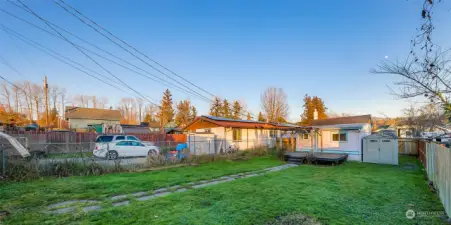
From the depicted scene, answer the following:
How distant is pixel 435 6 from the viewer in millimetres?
2469

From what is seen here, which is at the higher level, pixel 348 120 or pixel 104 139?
pixel 348 120

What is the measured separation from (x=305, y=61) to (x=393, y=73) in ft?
44.3

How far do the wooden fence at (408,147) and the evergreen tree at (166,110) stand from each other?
40.2m

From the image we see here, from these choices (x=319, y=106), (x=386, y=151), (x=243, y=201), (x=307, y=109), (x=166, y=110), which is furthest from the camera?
(x=166, y=110)

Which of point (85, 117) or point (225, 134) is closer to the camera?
point (225, 134)

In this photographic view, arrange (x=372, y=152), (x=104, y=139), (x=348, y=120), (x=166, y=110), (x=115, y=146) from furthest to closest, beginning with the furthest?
(x=166, y=110), (x=348, y=120), (x=104, y=139), (x=372, y=152), (x=115, y=146)

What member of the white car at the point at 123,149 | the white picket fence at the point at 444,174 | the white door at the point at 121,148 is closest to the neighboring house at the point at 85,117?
the white car at the point at 123,149

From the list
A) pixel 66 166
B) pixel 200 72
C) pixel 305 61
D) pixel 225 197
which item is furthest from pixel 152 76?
pixel 225 197

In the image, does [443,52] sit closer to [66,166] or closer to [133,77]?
[66,166]

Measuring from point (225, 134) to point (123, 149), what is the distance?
8364mm

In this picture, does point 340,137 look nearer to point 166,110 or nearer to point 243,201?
point 243,201

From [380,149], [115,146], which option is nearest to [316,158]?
[380,149]

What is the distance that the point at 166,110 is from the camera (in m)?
49.3

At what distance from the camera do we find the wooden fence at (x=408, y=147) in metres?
17.9
